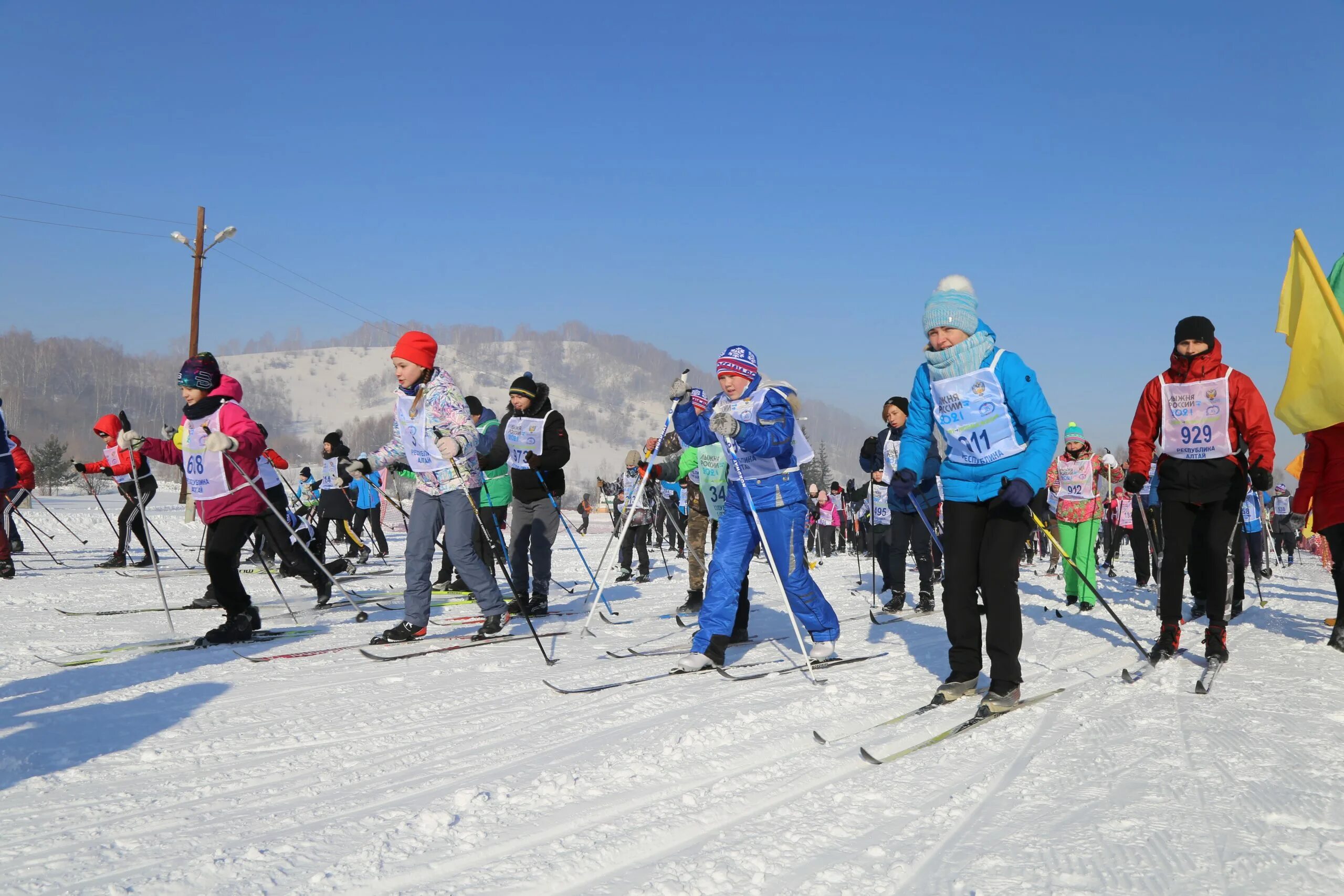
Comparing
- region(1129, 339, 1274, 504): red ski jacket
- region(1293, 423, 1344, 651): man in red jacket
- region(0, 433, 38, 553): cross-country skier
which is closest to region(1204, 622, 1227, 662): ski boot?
region(1129, 339, 1274, 504): red ski jacket

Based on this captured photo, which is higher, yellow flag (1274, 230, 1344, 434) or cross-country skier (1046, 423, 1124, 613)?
yellow flag (1274, 230, 1344, 434)

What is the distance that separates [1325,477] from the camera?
6.27m

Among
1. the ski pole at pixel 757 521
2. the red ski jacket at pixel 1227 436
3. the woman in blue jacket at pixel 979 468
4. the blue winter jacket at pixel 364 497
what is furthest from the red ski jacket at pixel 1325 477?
the blue winter jacket at pixel 364 497

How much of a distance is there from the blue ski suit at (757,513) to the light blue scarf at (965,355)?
41.6 inches

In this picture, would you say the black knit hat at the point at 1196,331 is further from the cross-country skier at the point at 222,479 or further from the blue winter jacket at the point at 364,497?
the blue winter jacket at the point at 364,497

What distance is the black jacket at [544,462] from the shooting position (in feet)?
26.0

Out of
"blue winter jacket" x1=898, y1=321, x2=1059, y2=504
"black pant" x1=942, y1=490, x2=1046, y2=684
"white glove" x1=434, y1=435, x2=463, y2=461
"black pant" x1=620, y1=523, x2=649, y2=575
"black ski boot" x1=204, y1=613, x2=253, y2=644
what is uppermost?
"blue winter jacket" x1=898, y1=321, x2=1059, y2=504

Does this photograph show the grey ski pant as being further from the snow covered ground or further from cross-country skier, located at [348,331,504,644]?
the snow covered ground

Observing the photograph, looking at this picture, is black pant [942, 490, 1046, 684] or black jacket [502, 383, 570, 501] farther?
black jacket [502, 383, 570, 501]

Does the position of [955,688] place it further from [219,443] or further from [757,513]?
[219,443]

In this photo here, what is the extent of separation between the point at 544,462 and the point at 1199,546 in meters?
4.93

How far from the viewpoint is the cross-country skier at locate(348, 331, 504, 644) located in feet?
20.5

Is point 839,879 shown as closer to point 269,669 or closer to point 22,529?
point 269,669

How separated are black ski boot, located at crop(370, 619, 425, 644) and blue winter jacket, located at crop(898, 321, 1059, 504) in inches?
140
